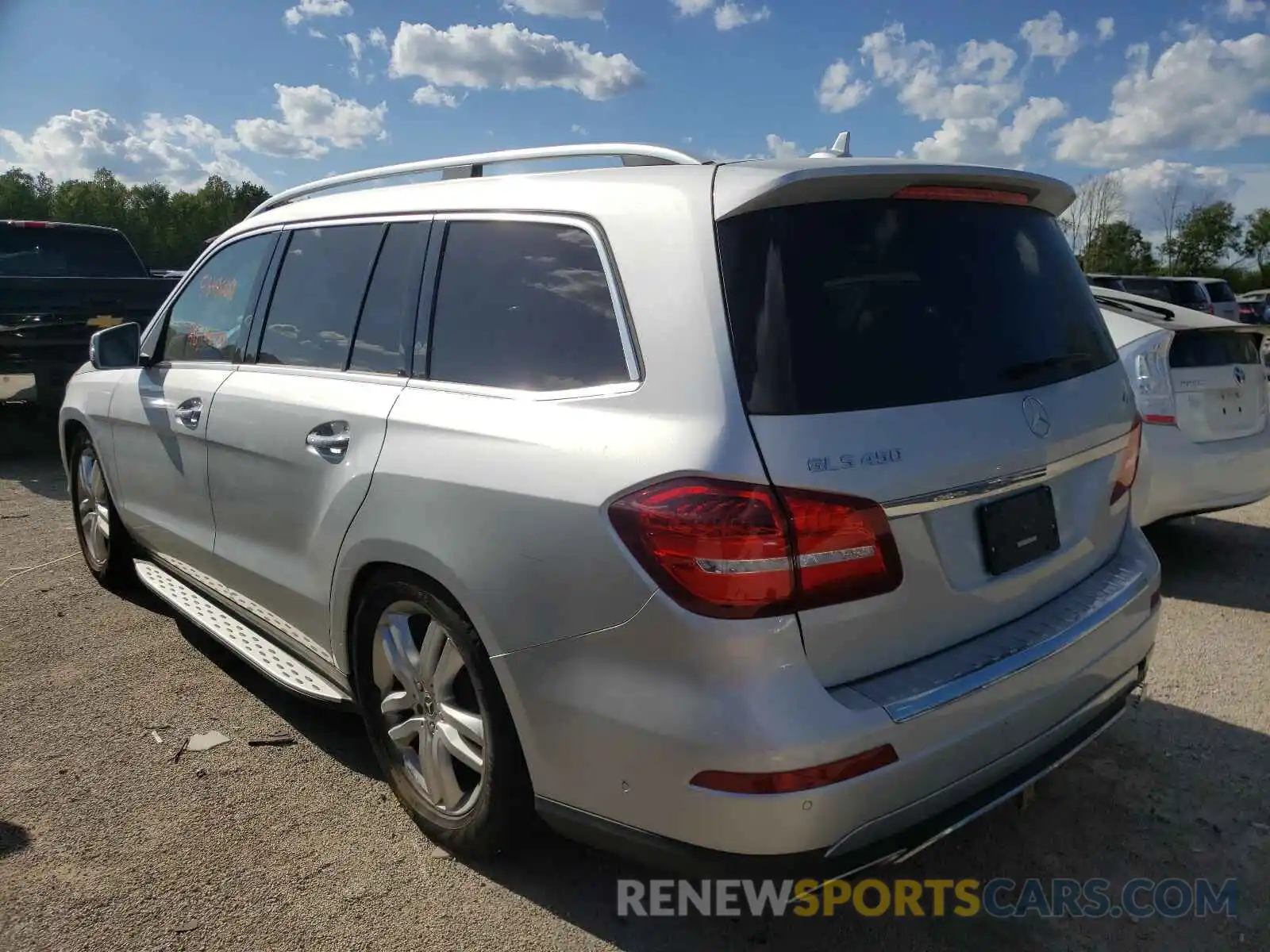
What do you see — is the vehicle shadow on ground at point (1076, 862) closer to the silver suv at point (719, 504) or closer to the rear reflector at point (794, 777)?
the silver suv at point (719, 504)

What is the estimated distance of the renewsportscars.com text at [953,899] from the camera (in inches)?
101

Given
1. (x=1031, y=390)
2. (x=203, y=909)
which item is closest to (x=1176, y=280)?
(x=1031, y=390)

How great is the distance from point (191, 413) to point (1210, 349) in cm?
498

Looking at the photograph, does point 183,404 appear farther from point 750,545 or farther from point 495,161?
point 750,545

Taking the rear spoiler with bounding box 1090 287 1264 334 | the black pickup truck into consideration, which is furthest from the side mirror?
the black pickup truck

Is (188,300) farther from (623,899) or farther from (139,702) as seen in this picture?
(623,899)

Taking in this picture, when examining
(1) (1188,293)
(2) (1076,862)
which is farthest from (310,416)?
(1) (1188,293)

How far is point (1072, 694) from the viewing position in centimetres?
243

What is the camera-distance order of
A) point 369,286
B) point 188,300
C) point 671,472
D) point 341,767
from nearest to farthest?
point 671,472
point 369,286
point 341,767
point 188,300

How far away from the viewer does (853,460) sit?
2.01 meters

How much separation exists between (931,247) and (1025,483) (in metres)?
0.61

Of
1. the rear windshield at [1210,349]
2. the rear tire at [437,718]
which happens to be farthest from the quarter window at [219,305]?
the rear windshield at [1210,349]

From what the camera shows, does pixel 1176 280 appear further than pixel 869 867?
Yes

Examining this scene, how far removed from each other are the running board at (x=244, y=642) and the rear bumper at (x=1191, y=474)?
4085 millimetres
